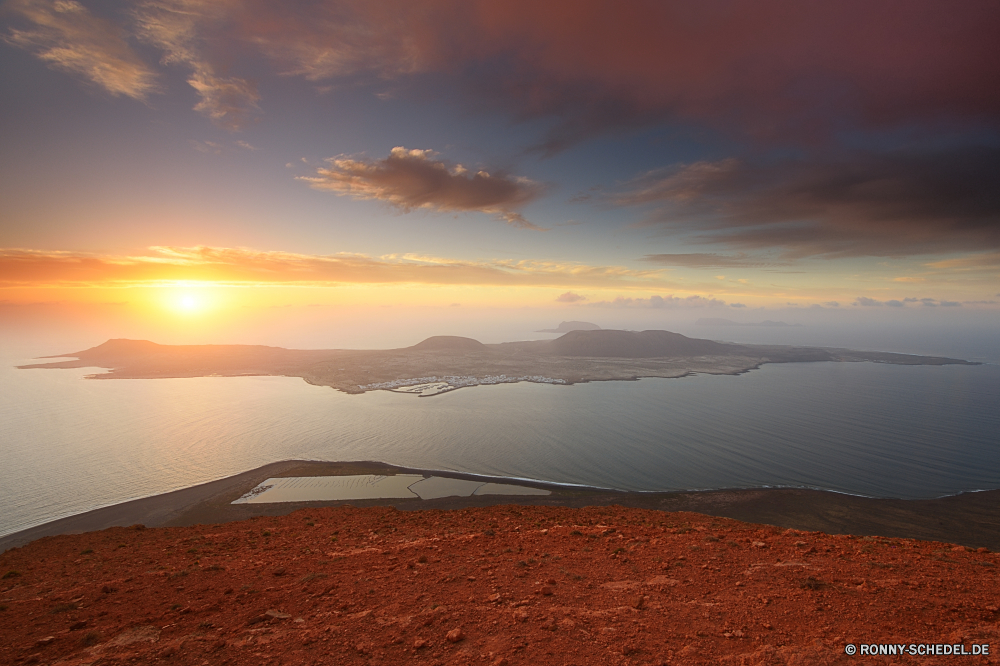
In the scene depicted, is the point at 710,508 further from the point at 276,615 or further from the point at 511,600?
the point at 276,615

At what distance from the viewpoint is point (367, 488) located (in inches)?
1253

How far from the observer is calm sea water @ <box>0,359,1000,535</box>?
3397 centimetres

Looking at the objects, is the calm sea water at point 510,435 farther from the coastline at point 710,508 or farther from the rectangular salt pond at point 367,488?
the rectangular salt pond at point 367,488

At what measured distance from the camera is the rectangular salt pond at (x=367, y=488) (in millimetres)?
30062

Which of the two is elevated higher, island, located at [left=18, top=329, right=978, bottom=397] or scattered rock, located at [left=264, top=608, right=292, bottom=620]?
island, located at [left=18, top=329, right=978, bottom=397]

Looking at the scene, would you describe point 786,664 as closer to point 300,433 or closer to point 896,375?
point 300,433

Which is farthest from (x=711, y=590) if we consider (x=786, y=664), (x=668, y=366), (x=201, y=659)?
(x=668, y=366)

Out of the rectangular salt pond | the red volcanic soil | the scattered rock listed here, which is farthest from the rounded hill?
the scattered rock

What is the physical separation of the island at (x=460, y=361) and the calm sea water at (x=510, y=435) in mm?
9191

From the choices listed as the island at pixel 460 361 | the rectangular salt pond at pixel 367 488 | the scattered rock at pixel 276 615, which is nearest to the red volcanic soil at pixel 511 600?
the scattered rock at pixel 276 615

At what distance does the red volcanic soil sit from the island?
5629 cm

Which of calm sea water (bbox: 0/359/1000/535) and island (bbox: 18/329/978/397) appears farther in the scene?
island (bbox: 18/329/978/397)

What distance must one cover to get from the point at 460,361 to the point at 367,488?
74668mm

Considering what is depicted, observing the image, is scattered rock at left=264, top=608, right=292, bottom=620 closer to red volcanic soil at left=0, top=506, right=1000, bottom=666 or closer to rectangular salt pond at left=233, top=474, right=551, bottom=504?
red volcanic soil at left=0, top=506, right=1000, bottom=666
